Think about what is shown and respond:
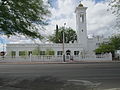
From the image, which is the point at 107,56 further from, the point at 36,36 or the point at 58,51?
the point at 36,36

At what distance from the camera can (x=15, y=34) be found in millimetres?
10219

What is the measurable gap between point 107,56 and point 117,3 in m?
36.9

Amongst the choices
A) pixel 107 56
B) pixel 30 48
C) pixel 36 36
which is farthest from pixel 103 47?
pixel 36 36

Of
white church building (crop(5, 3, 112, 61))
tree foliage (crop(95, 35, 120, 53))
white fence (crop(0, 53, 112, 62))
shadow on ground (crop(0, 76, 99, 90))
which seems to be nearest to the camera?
shadow on ground (crop(0, 76, 99, 90))

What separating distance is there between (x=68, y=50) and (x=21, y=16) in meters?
41.5

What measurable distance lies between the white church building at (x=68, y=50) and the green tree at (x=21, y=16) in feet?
98.5

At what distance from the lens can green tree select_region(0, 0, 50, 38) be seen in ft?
30.9

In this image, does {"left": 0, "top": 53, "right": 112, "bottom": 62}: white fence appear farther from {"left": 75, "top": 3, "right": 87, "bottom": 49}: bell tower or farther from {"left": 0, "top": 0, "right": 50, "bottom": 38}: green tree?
{"left": 0, "top": 0, "right": 50, "bottom": 38}: green tree

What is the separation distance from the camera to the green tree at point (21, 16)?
9406 millimetres

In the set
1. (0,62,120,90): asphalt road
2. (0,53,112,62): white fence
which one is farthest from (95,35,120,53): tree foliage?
(0,62,120,90): asphalt road

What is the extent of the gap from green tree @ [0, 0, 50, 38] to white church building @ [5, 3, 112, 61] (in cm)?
3001

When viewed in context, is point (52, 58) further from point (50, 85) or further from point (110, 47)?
point (50, 85)

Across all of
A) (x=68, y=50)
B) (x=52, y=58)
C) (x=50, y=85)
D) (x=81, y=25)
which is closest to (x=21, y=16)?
(x=50, y=85)

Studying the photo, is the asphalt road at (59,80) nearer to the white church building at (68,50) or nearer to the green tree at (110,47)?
the white church building at (68,50)
